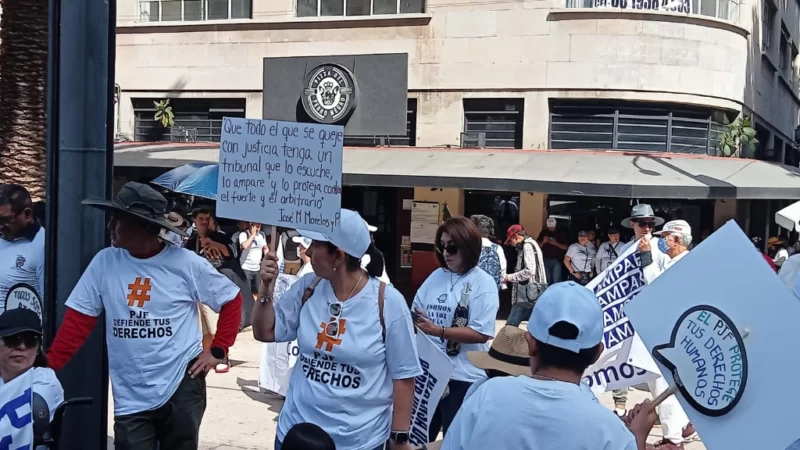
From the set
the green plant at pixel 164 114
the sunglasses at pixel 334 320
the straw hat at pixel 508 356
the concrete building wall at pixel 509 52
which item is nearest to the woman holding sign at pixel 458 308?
the sunglasses at pixel 334 320

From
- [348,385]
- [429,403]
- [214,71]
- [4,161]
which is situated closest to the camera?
[348,385]

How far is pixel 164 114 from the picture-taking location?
60.9ft

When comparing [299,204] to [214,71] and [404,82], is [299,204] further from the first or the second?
[214,71]

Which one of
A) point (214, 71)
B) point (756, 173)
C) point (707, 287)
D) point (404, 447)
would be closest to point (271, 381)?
point (404, 447)

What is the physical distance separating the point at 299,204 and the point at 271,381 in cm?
465

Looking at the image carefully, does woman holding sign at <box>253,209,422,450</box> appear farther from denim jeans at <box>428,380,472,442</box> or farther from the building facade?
the building facade

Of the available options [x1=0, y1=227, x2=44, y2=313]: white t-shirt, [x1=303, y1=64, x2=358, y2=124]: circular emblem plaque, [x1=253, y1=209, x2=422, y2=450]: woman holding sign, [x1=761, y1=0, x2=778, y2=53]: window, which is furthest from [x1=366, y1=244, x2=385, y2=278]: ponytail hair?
[x1=761, y1=0, x2=778, y2=53]: window

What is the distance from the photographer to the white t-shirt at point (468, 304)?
4672 millimetres

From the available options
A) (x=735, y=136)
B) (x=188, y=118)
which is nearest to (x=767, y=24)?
(x=735, y=136)

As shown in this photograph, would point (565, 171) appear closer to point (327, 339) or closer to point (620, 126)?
point (620, 126)

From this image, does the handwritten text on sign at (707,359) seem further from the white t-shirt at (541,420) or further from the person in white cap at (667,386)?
the person in white cap at (667,386)

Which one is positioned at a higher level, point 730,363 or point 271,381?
point 730,363

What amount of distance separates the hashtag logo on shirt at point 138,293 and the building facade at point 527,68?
33.5 ft

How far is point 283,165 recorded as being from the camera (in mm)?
3521
